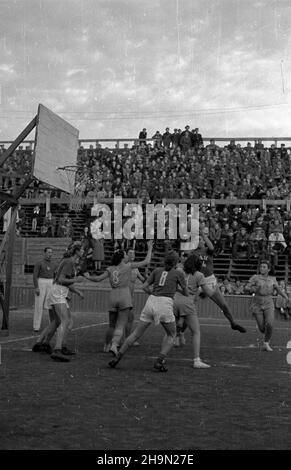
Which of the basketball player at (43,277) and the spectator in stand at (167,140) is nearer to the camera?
the basketball player at (43,277)

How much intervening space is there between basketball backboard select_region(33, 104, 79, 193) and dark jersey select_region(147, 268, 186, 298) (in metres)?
5.29

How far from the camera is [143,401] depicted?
6836 millimetres

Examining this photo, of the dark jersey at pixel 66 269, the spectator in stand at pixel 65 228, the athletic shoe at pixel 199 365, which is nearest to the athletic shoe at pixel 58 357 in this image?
the dark jersey at pixel 66 269

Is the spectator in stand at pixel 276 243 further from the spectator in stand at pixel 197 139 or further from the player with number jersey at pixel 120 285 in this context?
the player with number jersey at pixel 120 285

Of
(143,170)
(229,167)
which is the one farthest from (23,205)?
(229,167)

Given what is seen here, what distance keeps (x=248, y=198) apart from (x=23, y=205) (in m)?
10.2

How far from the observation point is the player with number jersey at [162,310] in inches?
353

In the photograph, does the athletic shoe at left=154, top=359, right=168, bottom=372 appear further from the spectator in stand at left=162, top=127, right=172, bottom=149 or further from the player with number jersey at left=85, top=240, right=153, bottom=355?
the spectator in stand at left=162, top=127, right=172, bottom=149

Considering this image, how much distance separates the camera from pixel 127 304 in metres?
10.2

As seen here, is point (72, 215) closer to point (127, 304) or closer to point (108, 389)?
point (127, 304)

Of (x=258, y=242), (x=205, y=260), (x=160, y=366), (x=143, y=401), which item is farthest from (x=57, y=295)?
(x=258, y=242)

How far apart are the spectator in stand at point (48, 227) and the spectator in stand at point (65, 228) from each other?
294mm
